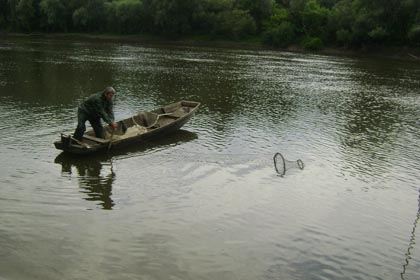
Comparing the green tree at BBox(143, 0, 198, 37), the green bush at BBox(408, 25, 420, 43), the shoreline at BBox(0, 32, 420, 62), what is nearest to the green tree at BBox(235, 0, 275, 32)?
the shoreline at BBox(0, 32, 420, 62)

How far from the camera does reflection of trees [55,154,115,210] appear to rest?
40.7 ft

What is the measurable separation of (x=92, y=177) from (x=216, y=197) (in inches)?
161

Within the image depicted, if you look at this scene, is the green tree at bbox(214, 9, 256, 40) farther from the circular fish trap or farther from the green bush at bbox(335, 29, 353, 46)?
the circular fish trap

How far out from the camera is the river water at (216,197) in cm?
948

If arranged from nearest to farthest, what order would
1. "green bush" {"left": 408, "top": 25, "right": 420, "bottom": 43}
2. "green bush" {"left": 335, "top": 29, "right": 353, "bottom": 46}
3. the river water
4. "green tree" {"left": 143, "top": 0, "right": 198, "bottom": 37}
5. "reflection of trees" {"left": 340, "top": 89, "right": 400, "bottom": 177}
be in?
the river water → "reflection of trees" {"left": 340, "top": 89, "right": 400, "bottom": 177} → "green bush" {"left": 408, "top": 25, "right": 420, "bottom": 43} → "green bush" {"left": 335, "top": 29, "right": 353, "bottom": 46} → "green tree" {"left": 143, "top": 0, "right": 198, "bottom": 37}

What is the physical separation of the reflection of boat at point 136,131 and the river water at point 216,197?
0.44 metres

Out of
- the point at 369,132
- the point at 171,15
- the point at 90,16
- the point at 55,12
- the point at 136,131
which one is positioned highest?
the point at 171,15

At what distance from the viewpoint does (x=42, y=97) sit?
1013 inches

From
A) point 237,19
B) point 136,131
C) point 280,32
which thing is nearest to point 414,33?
point 280,32

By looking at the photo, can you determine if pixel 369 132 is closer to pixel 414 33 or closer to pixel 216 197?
pixel 216 197

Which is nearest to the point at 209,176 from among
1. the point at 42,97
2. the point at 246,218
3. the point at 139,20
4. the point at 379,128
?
the point at 246,218

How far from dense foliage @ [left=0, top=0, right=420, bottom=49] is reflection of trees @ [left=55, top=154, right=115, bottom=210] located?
68248 millimetres

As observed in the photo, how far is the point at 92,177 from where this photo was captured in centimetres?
1391

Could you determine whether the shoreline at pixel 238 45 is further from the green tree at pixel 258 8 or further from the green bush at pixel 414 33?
the green tree at pixel 258 8
